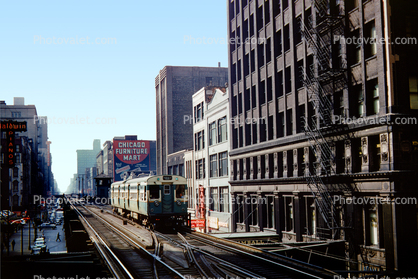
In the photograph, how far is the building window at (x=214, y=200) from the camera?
5348 cm

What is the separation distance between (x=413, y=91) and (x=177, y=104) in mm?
62048

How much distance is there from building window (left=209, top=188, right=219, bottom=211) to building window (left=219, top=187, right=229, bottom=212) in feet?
4.18

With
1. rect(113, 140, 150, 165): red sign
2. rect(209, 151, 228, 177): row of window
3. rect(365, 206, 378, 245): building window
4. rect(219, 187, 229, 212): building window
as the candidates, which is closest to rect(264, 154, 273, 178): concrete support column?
rect(219, 187, 229, 212): building window

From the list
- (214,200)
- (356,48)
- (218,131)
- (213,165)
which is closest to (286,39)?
(356,48)

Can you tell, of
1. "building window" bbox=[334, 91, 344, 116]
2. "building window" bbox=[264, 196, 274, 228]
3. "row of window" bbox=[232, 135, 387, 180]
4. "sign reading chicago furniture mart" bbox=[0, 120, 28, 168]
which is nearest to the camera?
"row of window" bbox=[232, 135, 387, 180]

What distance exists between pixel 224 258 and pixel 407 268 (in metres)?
9.85

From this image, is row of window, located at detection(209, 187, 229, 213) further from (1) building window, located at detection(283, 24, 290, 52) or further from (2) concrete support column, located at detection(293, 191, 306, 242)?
(1) building window, located at detection(283, 24, 290, 52)

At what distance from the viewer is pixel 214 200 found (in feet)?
179

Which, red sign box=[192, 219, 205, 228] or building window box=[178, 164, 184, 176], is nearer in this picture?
red sign box=[192, 219, 205, 228]

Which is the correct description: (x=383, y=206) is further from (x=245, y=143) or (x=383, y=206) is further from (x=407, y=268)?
(x=245, y=143)

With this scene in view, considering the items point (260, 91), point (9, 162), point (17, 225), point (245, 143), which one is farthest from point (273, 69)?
point (17, 225)

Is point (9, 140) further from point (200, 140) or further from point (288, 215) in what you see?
point (200, 140)

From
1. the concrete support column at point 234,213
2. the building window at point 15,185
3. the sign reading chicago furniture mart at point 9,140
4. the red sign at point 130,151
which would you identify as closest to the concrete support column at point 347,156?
the concrete support column at point 234,213

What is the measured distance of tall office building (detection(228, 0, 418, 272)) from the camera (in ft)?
80.5
